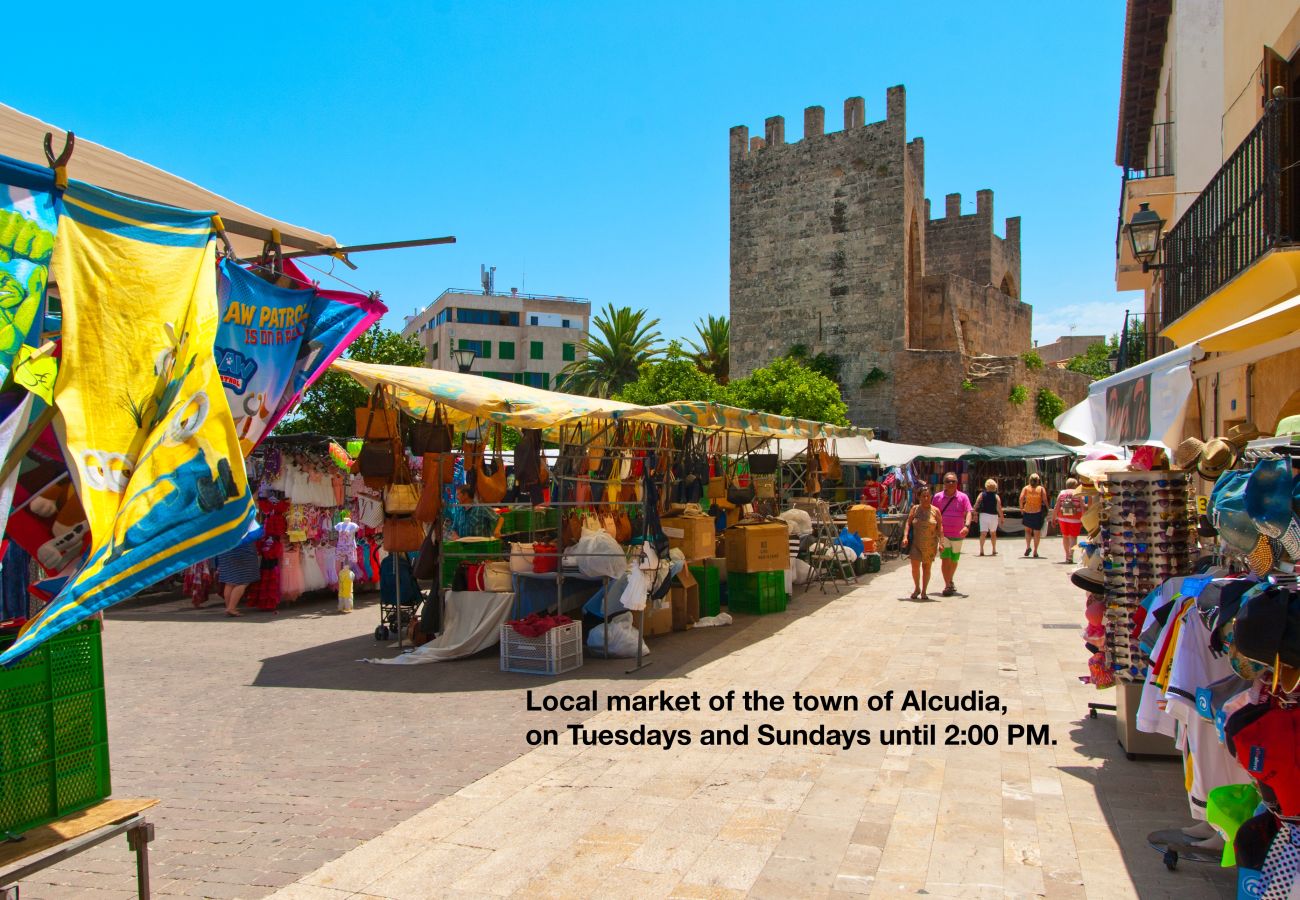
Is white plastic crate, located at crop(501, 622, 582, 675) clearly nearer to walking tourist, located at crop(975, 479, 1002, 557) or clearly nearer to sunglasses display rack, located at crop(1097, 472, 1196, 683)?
sunglasses display rack, located at crop(1097, 472, 1196, 683)

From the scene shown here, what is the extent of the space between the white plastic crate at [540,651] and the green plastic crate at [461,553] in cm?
113

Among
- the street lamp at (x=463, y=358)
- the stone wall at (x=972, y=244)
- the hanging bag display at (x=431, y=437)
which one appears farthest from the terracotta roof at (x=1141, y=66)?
the stone wall at (x=972, y=244)

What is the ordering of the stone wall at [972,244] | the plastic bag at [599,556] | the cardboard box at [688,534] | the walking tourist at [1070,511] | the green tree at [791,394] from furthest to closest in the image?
the stone wall at [972,244]
the green tree at [791,394]
the walking tourist at [1070,511]
the cardboard box at [688,534]
the plastic bag at [599,556]

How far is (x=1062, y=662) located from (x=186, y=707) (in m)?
6.68

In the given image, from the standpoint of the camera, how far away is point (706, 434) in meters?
11.5

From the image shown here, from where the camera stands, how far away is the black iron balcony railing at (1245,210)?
5879 mm

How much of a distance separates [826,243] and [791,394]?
6.95 metres

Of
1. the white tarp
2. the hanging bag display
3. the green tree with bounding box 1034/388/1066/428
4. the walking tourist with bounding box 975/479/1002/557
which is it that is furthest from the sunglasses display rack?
the green tree with bounding box 1034/388/1066/428

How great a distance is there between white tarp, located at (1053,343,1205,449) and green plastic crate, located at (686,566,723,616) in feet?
13.1

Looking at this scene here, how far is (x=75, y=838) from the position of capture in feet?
8.58

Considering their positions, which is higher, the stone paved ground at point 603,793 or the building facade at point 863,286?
the building facade at point 863,286

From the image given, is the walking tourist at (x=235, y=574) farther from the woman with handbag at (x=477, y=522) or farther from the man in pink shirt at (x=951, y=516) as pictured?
the man in pink shirt at (x=951, y=516)

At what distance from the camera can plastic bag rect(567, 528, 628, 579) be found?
7641mm

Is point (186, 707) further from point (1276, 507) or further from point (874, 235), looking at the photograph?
point (874, 235)
